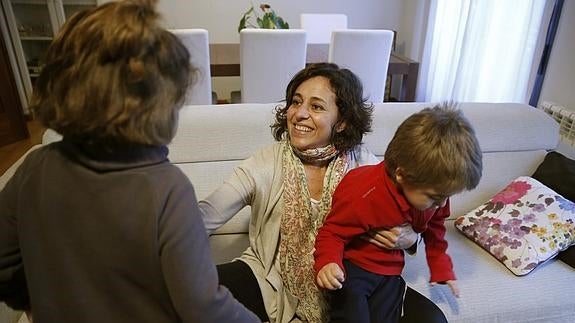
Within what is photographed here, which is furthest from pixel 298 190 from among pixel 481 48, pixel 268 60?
pixel 481 48

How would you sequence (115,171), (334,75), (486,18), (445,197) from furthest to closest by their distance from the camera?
(486,18) → (334,75) → (445,197) → (115,171)

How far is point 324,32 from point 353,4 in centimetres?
98

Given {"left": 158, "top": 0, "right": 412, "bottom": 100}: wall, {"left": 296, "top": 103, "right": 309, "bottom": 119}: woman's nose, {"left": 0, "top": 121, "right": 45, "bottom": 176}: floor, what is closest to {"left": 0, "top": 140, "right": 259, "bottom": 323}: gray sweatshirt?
{"left": 296, "top": 103, "right": 309, "bottom": 119}: woman's nose

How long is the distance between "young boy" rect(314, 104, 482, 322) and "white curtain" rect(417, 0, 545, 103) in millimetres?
2032

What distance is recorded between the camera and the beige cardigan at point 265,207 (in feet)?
3.85

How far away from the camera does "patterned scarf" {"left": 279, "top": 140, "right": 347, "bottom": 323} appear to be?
1190 millimetres

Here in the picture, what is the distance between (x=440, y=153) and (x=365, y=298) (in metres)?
0.46

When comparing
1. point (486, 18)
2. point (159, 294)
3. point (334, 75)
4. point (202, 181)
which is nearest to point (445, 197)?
point (334, 75)

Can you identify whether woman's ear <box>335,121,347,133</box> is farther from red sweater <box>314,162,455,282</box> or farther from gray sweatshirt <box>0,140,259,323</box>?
gray sweatshirt <box>0,140,259,323</box>

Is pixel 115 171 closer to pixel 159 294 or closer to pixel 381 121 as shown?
pixel 159 294

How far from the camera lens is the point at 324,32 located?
378cm

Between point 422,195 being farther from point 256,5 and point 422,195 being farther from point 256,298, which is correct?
point 256,5

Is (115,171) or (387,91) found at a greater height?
(115,171)

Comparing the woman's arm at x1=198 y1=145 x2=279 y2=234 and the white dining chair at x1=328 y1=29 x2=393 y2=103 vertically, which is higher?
the white dining chair at x1=328 y1=29 x2=393 y2=103
